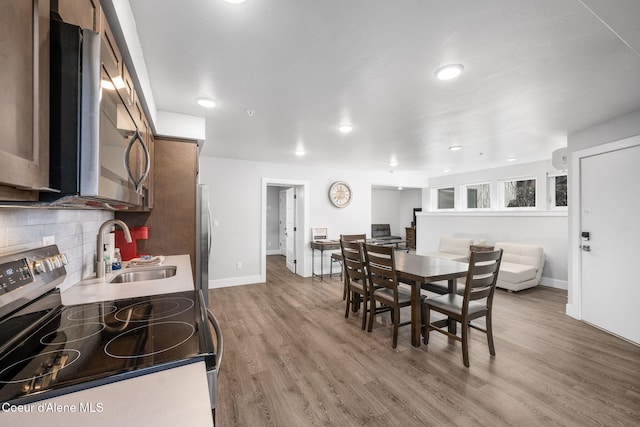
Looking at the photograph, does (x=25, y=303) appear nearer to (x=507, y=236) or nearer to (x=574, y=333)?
(x=574, y=333)

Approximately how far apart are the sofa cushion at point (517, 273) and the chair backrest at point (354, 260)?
2.80m

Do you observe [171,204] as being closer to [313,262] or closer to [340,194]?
[313,262]

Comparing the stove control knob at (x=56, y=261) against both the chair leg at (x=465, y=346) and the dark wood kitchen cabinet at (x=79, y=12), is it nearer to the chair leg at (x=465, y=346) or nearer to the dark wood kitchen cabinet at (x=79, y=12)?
the dark wood kitchen cabinet at (x=79, y=12)

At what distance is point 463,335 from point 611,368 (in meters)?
A: 1.24

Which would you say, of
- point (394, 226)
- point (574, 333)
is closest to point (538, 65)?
point (574, 333)

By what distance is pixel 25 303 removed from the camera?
98 centimetres

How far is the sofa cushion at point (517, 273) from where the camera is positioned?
175 inches

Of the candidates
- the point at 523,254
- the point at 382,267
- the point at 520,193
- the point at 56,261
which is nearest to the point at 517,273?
the point at 523,254

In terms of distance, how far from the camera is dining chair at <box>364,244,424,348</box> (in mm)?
2666

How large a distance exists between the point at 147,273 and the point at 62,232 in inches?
30.5

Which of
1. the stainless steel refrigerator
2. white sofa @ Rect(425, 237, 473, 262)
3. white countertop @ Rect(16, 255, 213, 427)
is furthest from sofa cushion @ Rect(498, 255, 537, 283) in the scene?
white countertop @ Rect(16, 255, 213, 427)

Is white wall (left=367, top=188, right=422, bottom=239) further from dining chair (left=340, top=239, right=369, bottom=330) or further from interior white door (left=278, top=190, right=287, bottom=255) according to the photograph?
dining chair (left=340, top=239, right=369, bottom=330)

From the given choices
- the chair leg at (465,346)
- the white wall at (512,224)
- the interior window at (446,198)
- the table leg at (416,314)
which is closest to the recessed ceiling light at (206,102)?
the table leg at (416,314)

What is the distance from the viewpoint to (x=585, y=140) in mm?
3266
